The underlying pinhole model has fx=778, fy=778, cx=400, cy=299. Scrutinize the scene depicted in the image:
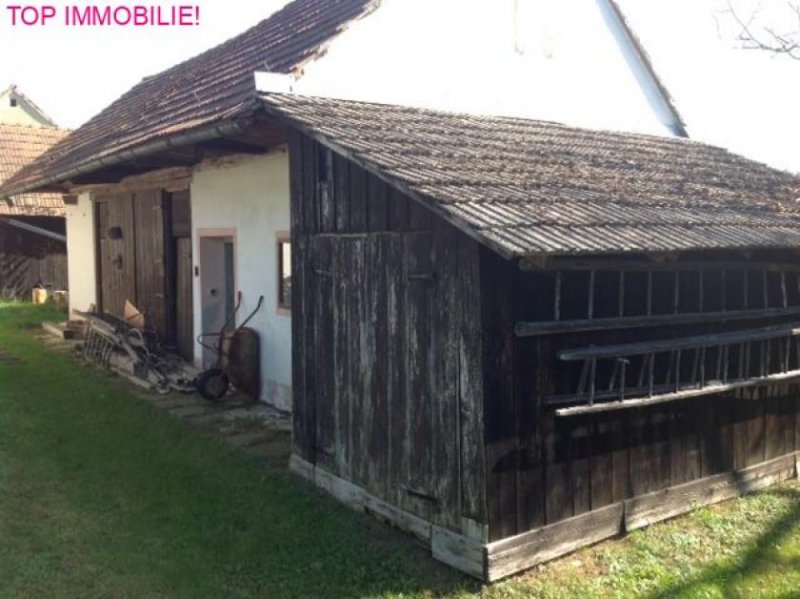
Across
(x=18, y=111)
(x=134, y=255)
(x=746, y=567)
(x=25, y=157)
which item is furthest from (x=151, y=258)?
(x=18, y=111)

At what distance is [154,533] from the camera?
5.64 m

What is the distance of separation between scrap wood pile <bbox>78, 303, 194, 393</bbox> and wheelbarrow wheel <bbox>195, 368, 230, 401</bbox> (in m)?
0.52

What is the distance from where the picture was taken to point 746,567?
5258 millimetres

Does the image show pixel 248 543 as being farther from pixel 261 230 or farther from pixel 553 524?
pixel 261 230

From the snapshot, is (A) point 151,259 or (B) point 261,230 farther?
(A) point 151,259

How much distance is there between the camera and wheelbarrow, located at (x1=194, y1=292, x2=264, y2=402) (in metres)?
9.46

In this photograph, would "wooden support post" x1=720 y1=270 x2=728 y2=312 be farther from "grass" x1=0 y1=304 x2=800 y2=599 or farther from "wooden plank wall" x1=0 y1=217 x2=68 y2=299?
"wooden plank wall" x1=0 y1=217 x2=68 y2=299

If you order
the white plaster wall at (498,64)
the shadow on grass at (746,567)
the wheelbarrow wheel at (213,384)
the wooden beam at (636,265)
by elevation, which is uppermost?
the white plaster wall at (498,64)

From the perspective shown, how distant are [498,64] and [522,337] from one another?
20.2 feet

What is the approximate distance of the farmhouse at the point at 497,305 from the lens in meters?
4.93

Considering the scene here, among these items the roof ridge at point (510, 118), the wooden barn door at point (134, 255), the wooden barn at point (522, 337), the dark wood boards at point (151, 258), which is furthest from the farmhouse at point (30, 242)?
the wooden barn at point (522, 337)

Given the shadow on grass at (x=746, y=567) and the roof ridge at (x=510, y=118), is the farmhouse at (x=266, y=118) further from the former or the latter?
the shadow on grass at (x=746, y=567)

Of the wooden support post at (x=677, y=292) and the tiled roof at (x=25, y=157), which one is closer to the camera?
the wooden support post at (x=677, y=292)

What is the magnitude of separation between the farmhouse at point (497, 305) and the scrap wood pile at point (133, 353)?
1.67 meters
